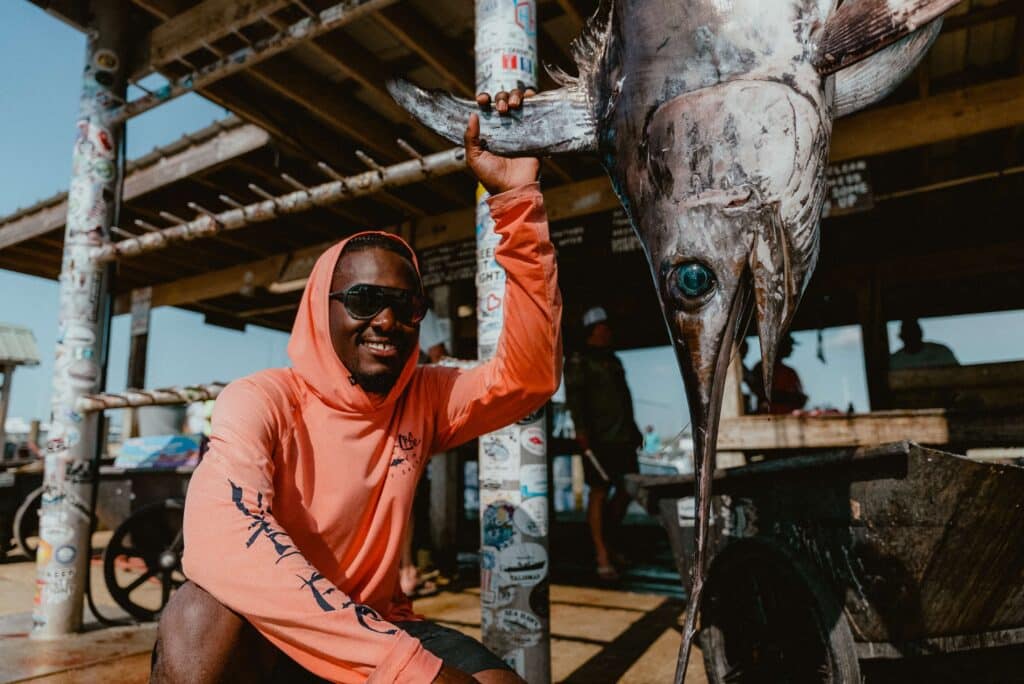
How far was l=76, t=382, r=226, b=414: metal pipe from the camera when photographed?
8.89 ft

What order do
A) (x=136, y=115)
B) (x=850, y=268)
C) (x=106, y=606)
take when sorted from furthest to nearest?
1. (x=850, y=268)
2. (x=106, y=606)
3. (x=136, y=115)

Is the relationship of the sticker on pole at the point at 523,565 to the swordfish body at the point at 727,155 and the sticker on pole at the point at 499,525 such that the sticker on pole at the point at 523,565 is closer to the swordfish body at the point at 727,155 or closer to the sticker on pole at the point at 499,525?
the sticker on pole at the point at 499,525

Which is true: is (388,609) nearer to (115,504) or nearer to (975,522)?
(975,522)

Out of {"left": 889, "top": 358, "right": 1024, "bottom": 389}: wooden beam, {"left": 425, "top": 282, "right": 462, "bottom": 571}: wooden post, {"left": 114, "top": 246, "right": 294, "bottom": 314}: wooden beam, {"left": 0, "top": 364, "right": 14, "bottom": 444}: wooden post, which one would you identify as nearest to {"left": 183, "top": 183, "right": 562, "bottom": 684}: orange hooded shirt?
{"left": 889, "top": 358, "right": 1024, "bottom": 389}: wooden beam

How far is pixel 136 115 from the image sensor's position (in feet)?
11.6

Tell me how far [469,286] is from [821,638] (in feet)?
18.8

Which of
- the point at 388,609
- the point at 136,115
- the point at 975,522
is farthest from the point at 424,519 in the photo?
the point at 975,522

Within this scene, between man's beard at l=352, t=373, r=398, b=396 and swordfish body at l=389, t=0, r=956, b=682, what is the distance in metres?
0.76

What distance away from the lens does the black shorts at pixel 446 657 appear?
146cm

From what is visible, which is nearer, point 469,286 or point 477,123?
point 477,123

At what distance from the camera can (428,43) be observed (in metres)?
3.57

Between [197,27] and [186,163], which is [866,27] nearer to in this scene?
[197,27]

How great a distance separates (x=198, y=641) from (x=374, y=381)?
27.0 inches

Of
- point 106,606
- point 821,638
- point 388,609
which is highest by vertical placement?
point 388,609
